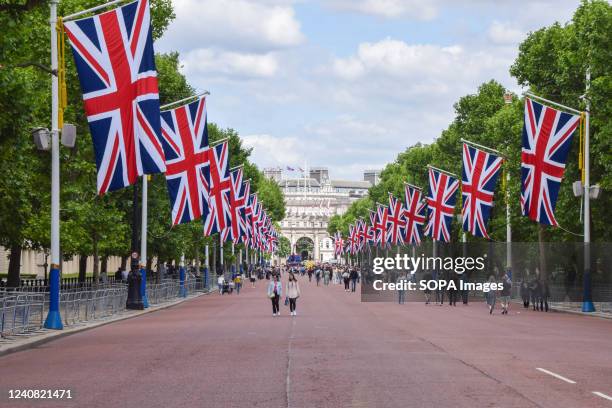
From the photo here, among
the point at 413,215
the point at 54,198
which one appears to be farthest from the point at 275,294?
the point at 413,215

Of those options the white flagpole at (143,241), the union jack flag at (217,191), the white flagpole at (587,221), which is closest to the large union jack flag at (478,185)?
the white flagpole at (587,221)

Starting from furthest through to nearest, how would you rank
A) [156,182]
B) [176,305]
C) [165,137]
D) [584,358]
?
[156,182] < [176,305] < [165,137] < [584,358]

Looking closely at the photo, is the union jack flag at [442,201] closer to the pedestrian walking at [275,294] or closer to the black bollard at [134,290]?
the pedestrian walking at [275,294]

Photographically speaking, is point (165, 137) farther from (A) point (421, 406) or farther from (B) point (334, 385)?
(A) point (421, 406)

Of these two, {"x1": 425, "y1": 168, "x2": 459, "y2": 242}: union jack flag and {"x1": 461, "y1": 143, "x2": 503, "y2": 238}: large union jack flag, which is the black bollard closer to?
{"x1": 461, "y1": 143, "x2": 503, "y2": 238}: large union jack flag

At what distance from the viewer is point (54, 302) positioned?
98.6 feet

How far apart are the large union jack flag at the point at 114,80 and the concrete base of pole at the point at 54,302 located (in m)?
4.91

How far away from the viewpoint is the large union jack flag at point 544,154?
3794cm

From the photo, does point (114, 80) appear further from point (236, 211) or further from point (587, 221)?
point (236, 211)

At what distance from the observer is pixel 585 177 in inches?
1735

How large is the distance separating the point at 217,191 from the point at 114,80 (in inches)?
857

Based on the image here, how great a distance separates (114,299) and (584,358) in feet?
76.9

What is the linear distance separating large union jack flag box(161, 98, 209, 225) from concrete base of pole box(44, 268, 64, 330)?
848 centimetres

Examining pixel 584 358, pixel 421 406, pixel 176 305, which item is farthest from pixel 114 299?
pixel 421 406
